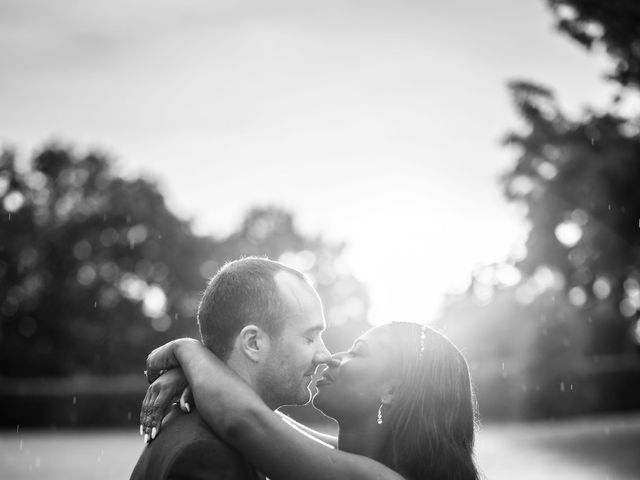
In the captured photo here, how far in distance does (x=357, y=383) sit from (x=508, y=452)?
1555cm

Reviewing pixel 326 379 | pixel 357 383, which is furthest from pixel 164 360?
pixel 357 383

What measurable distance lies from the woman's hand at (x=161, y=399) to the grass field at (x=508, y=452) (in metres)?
12.1

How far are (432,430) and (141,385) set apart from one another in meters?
28.1

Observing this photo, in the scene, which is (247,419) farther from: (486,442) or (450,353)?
(486,442)

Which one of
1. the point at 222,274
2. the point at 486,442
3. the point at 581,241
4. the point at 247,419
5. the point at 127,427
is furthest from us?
the point at 127,427

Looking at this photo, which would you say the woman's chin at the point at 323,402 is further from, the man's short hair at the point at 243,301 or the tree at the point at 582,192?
the tree at the point at 582,192

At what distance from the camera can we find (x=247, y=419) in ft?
9.18

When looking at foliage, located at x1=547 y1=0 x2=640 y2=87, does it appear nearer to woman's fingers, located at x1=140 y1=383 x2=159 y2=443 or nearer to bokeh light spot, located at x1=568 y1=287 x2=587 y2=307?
bokeh light spot, located at x1=568 y1=287 x2=587 y2=307

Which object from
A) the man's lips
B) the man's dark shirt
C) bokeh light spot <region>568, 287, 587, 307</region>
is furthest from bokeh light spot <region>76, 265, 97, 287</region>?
the man's dark shirt

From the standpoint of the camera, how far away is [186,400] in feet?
9.77

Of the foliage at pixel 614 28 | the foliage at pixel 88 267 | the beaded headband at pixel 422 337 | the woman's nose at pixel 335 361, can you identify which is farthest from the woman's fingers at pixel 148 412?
the foliage at pixel 88 267

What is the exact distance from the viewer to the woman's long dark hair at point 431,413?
11.4 ft

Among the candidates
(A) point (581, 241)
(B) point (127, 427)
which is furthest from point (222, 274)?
(B) point (127, 427)

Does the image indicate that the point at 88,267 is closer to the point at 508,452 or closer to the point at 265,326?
the point at 508,452
